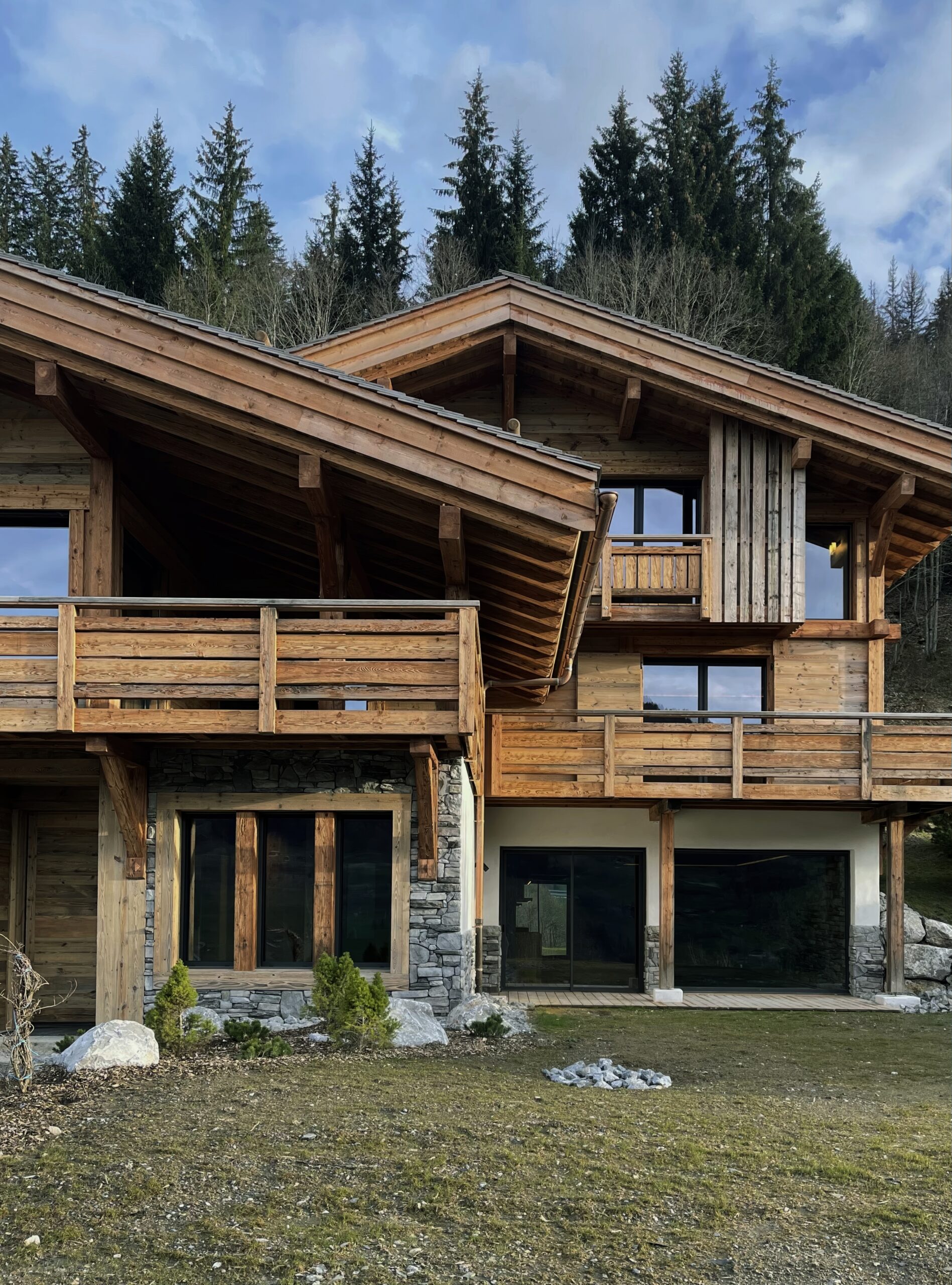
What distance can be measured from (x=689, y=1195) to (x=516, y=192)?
36.9 meters

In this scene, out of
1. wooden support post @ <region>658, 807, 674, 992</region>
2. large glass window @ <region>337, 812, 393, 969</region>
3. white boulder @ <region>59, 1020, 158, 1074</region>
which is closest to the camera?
white boulder @ <region>59, 1020, 158, 1074</region>

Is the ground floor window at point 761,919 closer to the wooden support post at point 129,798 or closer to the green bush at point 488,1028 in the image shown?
the green bush at point 488,1028

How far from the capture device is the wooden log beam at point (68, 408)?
10164 mm

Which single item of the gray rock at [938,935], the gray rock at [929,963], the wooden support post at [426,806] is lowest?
the gray rock at [929,963]

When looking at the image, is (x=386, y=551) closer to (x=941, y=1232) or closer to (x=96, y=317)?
(x=96, y=317)

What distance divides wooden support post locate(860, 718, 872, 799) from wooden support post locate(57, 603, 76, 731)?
11.3 metres

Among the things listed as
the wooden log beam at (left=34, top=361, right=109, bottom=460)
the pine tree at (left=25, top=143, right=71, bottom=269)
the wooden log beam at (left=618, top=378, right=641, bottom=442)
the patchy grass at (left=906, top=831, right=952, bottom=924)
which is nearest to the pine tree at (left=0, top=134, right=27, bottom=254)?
the pine tree at (left=25, top=143, right=71, bottom=269)

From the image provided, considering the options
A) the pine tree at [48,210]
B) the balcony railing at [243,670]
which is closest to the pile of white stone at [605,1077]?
the balcony railing at [243,670]

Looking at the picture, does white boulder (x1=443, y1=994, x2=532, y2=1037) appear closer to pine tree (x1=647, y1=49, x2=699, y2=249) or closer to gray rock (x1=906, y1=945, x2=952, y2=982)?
gray rock (x1=906, y1=945, x2=952, y2=982)

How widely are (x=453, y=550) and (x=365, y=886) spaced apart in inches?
149

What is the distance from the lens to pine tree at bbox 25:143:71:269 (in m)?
34.4

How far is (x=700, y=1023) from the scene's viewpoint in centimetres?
1316

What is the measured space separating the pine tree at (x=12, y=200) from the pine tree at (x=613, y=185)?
60.4 feet

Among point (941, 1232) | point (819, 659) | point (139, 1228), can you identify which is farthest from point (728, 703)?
point (139, 1228)
